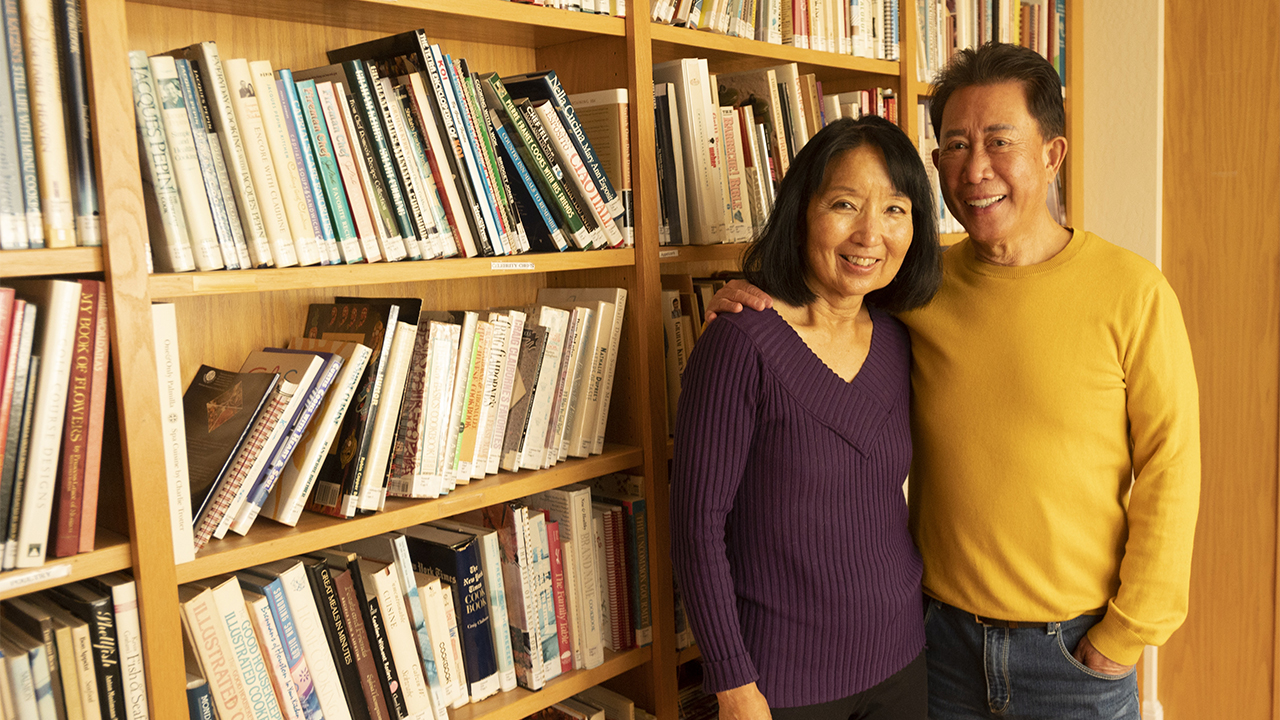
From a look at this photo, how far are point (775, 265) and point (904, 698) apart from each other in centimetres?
73

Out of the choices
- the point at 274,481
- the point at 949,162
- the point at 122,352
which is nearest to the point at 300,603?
the point at 274,481

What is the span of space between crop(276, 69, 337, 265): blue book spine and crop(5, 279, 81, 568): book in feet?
1.09

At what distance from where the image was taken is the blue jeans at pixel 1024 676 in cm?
149

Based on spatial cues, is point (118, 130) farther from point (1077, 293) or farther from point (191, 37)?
point (1077, 293)

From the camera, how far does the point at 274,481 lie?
128 centimetres

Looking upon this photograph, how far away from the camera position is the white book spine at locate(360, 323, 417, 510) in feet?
4.48

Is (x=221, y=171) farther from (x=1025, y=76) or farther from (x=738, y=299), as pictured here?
(x=1025, y=76)

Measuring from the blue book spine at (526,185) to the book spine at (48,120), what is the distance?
636 millimetres

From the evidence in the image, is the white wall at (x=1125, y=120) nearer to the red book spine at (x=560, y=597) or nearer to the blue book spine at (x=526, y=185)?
the blue book spine at (x=526, y=185)

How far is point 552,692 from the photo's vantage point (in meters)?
1.58

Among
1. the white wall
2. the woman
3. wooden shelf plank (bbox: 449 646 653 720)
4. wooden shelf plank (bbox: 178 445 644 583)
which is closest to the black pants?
the woman

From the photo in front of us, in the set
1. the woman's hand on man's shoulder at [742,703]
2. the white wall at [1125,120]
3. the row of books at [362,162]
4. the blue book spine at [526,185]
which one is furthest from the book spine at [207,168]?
the white wall at [1125,120]

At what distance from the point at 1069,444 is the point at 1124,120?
1608mm

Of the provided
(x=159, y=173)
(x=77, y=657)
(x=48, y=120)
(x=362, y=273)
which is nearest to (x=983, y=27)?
(x=362, y=273)
